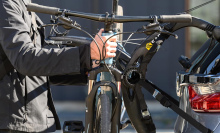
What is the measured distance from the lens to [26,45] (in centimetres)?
308

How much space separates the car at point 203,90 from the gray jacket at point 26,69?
26.6 inches

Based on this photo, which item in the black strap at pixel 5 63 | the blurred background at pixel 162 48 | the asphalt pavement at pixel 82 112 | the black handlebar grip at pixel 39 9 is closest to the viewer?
the black handlebar grip at pixel 39 9

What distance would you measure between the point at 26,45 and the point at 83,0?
566 cm

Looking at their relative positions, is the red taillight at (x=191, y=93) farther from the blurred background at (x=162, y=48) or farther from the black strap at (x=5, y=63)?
the blurred background at (x=162, y=48)

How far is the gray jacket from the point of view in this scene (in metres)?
3.06

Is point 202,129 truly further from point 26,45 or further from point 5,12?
point 5,12

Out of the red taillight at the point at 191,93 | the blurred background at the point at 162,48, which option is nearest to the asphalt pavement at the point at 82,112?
the blurred background at the point at 162,48

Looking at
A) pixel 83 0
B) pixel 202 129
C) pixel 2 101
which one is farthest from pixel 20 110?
pixel 83 0

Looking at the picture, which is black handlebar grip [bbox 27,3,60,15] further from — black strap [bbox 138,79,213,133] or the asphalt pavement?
the asphalt pavement

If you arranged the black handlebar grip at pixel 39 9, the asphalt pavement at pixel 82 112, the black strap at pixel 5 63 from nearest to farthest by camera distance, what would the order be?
the black handlebar grip at pixel 39 9 < the black strap at pixel 5 63 < the asphalt pavement at pixel 82 112

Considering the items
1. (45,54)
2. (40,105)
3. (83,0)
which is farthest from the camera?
(83,0)

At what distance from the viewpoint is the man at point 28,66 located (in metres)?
3.06

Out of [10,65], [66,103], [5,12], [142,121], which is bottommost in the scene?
[66,103]

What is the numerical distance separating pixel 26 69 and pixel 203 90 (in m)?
1.06
